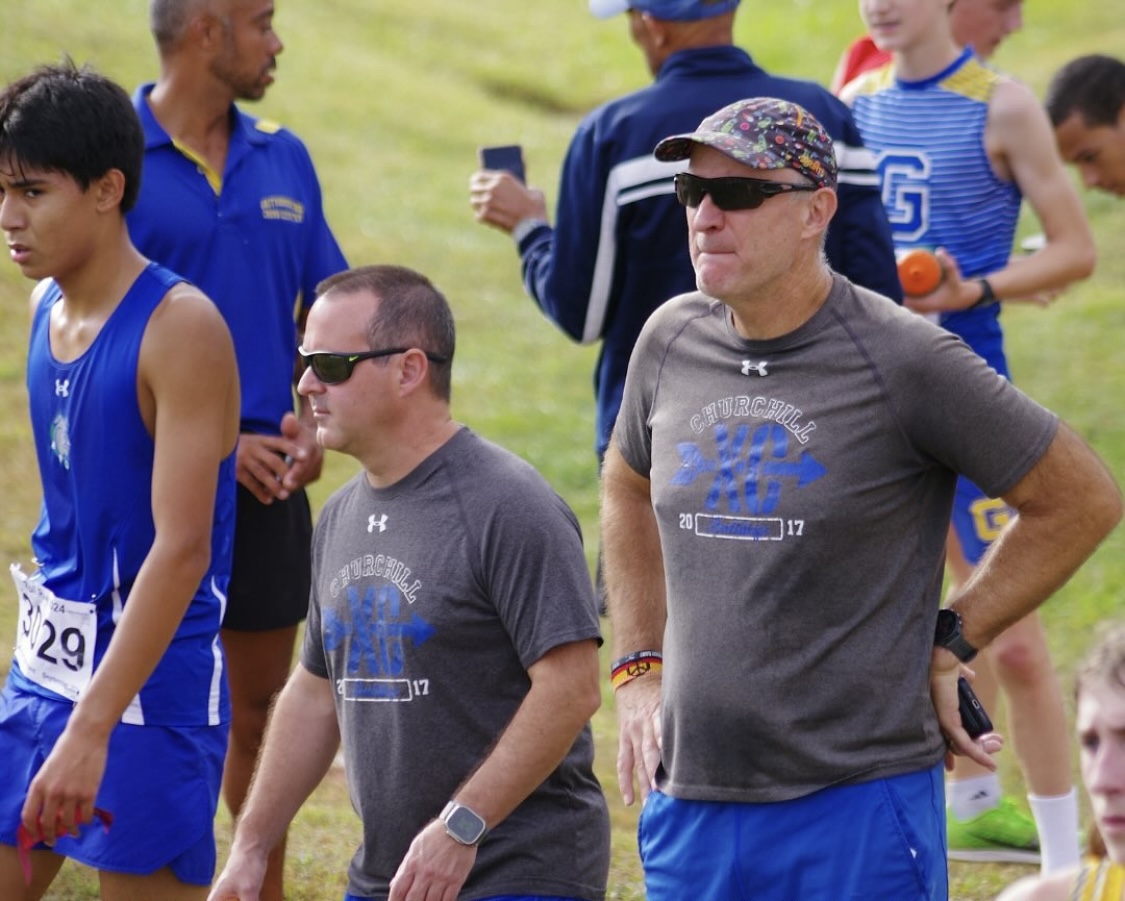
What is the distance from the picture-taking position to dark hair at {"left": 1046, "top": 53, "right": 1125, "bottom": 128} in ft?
20.1

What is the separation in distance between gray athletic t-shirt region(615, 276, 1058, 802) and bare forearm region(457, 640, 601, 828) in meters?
0.25

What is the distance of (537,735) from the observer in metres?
3.68

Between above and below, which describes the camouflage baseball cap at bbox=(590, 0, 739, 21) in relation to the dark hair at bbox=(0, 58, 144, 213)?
above

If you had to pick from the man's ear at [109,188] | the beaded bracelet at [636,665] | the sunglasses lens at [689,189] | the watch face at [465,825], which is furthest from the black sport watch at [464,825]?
the man's ear at [109,188]

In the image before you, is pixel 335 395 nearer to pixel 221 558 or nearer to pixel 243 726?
pixel 221 558

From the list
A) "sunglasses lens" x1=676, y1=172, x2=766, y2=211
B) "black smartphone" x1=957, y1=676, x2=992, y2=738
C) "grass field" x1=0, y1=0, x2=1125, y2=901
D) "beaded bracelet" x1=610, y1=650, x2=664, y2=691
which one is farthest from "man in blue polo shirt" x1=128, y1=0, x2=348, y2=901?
"black smartphone" x1=957, y1=676, x2=992, y2=738

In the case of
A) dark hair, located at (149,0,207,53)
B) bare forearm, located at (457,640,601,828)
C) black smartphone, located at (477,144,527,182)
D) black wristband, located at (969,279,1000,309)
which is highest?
dark hair, located at (149,0,207,53)

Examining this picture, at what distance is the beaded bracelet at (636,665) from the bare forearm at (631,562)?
0.03 m

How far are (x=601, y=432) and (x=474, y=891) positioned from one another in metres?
1.85

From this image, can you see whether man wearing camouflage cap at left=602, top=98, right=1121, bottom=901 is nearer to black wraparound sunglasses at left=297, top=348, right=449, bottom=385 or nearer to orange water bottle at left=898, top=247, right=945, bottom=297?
black wraparound sunglasses at left=297, top=348, right=449, bottom=385

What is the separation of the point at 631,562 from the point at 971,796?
250 centimetres

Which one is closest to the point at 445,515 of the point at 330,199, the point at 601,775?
the point at 601,775

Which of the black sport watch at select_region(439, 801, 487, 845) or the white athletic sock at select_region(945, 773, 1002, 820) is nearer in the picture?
the black sport watch at select_region(439, 801, 487, 845)

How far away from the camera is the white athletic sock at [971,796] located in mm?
5988
